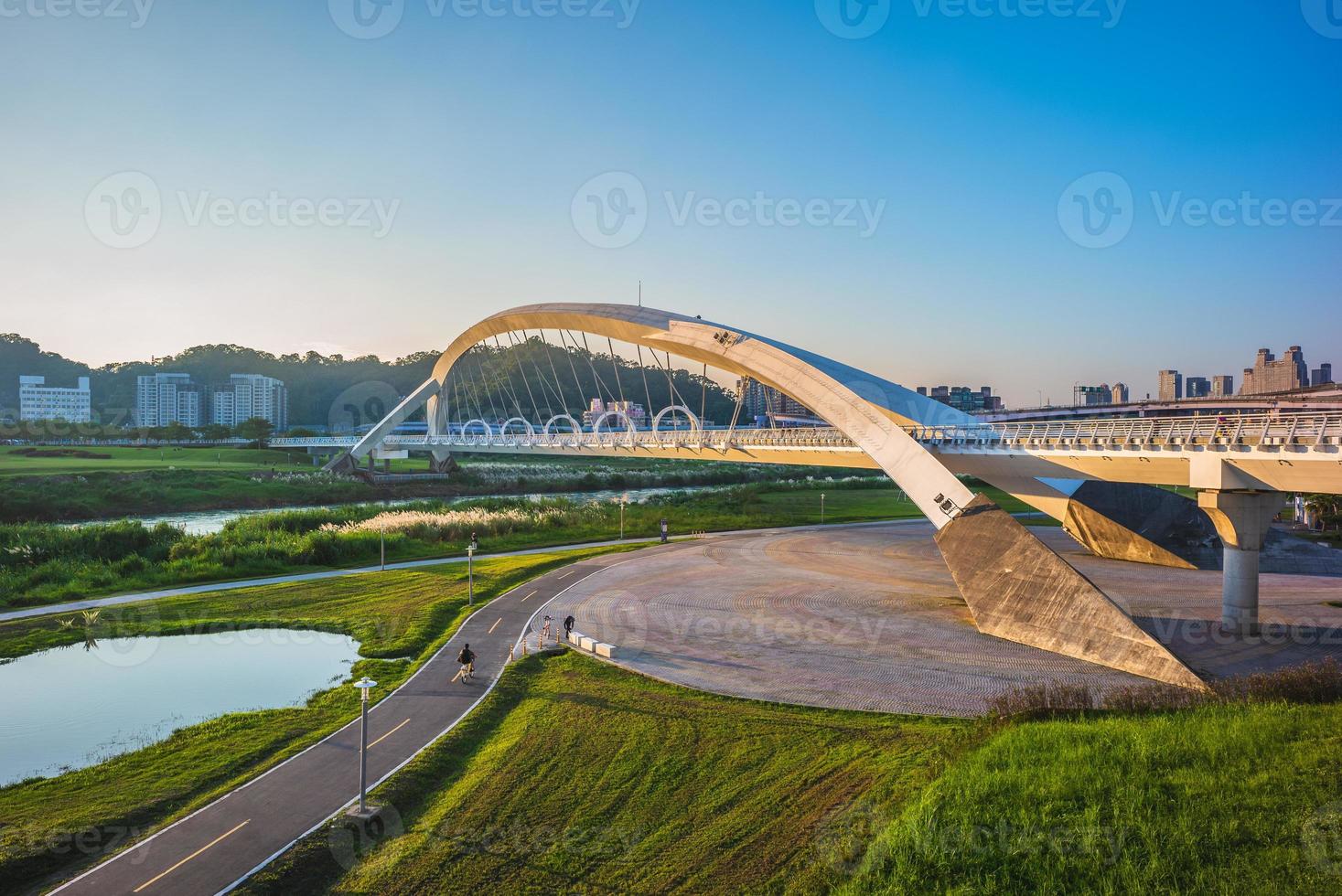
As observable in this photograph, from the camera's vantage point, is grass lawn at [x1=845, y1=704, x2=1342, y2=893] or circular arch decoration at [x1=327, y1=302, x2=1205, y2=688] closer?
grass lawn at [x1=845, y1=704, x2=1342, y2=893]

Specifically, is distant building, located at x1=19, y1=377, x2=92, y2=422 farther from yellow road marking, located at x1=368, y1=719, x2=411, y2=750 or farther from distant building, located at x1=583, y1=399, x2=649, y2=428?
yellow road marking, located at x1=368, y1=719, x2=411, y2=750

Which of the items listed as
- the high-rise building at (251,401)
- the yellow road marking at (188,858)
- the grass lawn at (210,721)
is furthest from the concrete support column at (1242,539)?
the high-rise building at (251,401)

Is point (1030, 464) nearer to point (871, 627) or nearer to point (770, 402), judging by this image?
point (871, 627)

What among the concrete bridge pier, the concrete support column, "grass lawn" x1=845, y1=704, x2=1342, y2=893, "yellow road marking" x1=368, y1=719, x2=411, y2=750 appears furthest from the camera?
the concrete bridge pier

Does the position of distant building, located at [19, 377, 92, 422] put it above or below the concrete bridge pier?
above

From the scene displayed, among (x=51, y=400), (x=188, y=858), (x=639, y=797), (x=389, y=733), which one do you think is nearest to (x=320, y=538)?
(x=389, y=733)

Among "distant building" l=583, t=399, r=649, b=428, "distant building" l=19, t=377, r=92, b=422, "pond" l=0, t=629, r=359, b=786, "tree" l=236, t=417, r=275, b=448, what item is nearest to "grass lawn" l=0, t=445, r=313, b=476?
"tree" l=236, t=417, r=275, b=448

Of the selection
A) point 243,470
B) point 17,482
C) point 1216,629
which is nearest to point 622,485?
point 243,470
